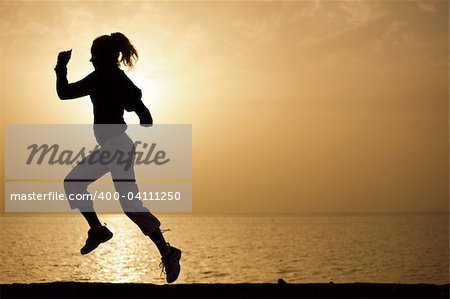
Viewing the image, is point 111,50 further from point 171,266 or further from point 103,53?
point 171,266

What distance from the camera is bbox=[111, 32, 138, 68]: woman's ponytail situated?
6.96 metres

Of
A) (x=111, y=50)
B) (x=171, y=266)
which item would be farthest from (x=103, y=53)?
(x=171, y=266)

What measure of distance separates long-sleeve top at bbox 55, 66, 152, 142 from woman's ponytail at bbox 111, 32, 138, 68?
0.21 meters

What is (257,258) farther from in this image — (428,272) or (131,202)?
(131,202)

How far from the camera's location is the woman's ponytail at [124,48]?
6961 mm

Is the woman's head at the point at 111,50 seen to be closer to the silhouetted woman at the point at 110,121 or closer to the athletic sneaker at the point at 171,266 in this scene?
the silhouetted woman at the point at 110,121

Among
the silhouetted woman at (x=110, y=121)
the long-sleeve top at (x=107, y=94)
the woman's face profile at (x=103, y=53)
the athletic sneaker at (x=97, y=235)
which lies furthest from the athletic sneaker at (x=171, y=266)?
the woman's face profile at (x=103, y=53)
